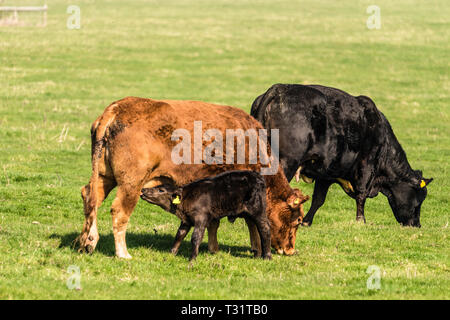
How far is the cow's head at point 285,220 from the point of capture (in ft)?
36.3

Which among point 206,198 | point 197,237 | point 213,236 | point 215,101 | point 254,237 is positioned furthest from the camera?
point 215,101

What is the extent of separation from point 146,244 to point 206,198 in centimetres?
167

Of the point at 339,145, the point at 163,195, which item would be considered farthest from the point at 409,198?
the point at 163,195

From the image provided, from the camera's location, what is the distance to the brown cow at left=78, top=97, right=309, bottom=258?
10.0 metres

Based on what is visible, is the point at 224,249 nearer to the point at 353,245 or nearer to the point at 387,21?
the point at 353,245

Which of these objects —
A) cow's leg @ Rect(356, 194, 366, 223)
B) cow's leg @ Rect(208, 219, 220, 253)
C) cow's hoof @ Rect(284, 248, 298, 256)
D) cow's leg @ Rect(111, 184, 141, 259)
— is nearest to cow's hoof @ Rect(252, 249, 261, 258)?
cow's hoof @ Rect(284, 248, 298, 256)

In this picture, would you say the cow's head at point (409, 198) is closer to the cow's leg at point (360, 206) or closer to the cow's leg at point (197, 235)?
the cow's leg at point (360, 206)

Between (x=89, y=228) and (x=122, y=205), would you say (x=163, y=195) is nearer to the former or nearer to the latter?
(x=122, y=205)

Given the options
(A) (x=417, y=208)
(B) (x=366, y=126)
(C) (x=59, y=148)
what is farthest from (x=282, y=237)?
(C) (x=59, y=148)

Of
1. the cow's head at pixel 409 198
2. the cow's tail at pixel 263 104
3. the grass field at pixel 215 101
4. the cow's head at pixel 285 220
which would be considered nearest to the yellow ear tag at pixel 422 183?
the cow's head at pixel 409 198

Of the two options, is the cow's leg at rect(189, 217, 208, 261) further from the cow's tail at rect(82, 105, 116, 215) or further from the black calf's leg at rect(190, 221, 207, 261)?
the cow's tail at rect(82, 105, 116, 215)

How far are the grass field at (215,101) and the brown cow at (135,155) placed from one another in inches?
25.2

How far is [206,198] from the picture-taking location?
33.5ft
